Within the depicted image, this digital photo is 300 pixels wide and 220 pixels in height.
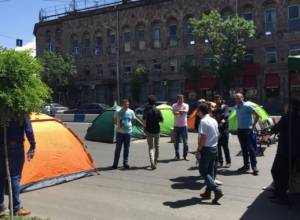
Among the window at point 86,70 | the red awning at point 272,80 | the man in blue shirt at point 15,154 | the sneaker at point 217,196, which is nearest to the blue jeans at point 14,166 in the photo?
the man in blue shirt at point 15,154

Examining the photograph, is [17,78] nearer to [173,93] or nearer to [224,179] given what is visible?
[224,179]

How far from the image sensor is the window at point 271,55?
43531mm

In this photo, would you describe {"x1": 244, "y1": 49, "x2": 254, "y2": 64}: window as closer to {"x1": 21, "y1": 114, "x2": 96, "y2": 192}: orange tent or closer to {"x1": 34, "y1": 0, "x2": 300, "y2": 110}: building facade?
{"x1": 34, "y1": 0, "x2": 300, "y2": 110}: building facade

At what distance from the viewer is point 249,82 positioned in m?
44.5

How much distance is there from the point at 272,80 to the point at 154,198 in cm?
3651

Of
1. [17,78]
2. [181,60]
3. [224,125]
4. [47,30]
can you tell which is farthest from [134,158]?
[47,30]

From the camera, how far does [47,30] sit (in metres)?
65.1

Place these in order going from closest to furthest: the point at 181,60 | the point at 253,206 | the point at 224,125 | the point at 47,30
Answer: the point at 253,206, the point at 224,125, the point at 181,60, the point at 47,30

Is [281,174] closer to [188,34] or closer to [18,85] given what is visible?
[18,85]

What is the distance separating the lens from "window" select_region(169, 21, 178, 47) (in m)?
50.7

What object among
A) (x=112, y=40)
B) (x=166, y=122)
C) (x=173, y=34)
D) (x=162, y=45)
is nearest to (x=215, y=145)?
(x=166, y=122)

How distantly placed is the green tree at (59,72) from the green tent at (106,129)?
3706 cm

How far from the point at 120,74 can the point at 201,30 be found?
1531 cm

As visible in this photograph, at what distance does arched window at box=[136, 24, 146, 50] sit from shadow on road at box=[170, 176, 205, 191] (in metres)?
43.8
